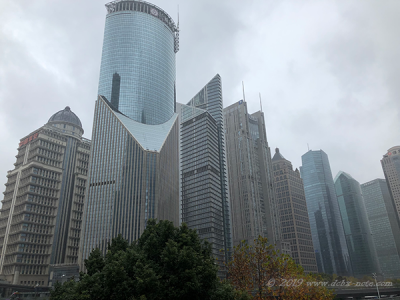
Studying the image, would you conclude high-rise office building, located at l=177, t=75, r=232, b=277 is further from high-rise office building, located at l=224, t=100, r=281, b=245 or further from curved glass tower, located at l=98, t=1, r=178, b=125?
curved glass tower, located at l=98, t=1, r=178, b=125

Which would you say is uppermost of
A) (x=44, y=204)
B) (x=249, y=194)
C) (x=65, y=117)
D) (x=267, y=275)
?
(x=65, y=117)

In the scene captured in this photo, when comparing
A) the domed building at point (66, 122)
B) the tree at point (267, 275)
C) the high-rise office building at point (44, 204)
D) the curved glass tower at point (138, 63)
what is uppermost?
the curved glass tower at point (138, 63)

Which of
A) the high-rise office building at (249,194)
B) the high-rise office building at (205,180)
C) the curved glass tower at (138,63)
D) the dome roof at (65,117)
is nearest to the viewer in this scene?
the dome roof at (65,117)

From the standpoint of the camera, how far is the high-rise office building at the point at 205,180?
165250 millimetres

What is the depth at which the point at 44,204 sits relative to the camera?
137 m

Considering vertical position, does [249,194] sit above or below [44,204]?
above

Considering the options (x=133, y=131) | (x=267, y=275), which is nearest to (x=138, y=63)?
(x=133, y=131)

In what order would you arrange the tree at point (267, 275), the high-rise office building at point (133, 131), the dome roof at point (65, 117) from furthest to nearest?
the dome roof at point (65, 117)
the high-rise office building at point (133, 131)
the tree at point (267, 275)

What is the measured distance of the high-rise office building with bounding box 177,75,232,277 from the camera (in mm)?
165250

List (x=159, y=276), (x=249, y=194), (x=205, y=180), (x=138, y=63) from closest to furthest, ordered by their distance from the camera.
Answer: (x=159, y=276) → (x=138, y=63) → (x=205, y=180) → (x=249, y=194)

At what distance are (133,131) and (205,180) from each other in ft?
156

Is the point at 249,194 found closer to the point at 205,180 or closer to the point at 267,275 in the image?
the point at 205,180

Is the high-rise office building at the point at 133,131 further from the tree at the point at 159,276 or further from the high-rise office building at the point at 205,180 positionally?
the tree at the point at 159,276

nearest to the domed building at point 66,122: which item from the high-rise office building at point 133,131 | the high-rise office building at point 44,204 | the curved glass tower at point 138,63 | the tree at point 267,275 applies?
the high-rise office building at point 44,204
